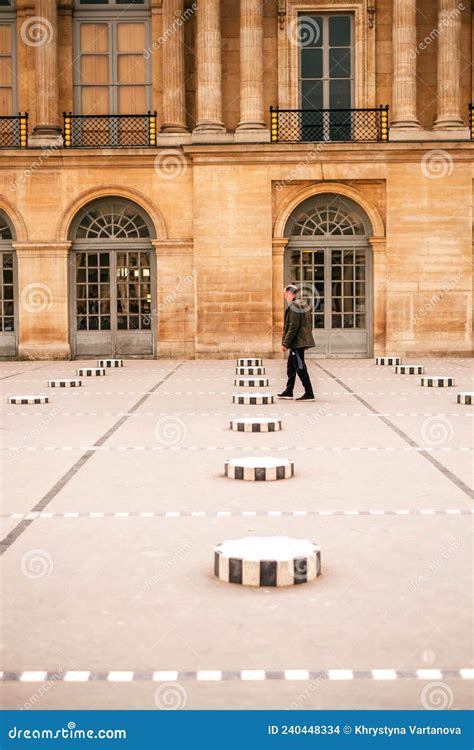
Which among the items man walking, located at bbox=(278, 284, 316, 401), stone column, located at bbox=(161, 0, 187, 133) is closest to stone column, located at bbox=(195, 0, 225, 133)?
stone column, located at bbox=(161, 0, 187, 133)

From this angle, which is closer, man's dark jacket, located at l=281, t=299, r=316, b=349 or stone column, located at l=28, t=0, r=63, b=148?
man's dark jacket, located at l=281, t=299, r=316, b=349

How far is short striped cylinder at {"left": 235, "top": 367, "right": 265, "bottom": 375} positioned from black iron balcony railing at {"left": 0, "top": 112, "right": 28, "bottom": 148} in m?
11.1

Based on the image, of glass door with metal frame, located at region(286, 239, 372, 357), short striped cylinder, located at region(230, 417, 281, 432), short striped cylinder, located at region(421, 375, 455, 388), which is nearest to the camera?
short striped cylinder, located at region(230, 417, 281, 432)

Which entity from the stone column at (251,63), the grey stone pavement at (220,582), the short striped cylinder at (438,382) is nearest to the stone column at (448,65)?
the stone column at (251,63)

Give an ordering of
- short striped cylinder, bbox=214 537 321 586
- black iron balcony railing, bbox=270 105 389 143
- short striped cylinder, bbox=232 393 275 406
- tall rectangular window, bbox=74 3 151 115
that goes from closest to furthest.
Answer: short striped cylinder, bbox=214 537 321 586, short striped cylinder, bbox=232 393 275 406, black iron balcony railing, bbox=270 105 389 143, tall rectangular window, bbox=74 3 151 115

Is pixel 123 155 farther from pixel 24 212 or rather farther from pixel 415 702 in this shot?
pixel 415 702

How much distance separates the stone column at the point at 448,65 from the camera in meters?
33.1

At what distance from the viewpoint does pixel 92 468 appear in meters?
11.7

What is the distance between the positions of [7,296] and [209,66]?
28.4 ft

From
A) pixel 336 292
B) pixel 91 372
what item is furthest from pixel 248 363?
pixel 336 292

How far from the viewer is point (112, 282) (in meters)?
33.9

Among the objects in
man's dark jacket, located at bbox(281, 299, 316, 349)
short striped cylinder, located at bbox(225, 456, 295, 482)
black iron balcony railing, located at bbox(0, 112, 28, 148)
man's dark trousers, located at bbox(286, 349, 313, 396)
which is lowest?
short striped cylinder, located at bbox(225, 456, 295, 482)

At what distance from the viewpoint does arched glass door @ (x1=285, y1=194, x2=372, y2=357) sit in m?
33.4

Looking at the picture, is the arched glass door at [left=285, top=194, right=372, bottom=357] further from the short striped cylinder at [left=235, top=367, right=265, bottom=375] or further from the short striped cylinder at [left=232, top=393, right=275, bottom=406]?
the short striped cylinder at [left=232, top=393, right=275, bottom=406]
